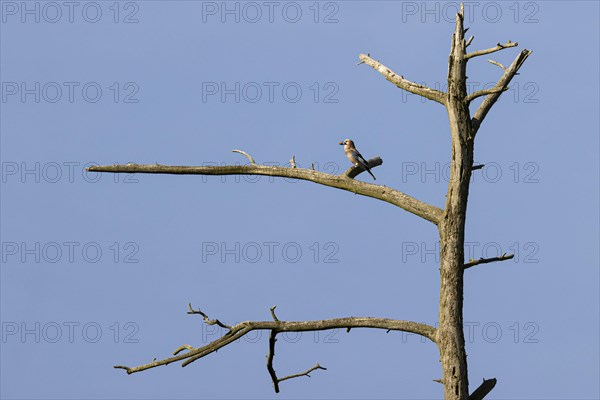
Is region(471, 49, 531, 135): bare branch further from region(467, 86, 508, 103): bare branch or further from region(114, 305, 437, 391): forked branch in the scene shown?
region(114, 305, 437, 391): forked branch

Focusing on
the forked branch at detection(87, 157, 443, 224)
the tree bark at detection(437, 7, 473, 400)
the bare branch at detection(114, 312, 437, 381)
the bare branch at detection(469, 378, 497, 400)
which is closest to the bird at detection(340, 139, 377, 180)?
the forked branch at detection(87, 157, 443, 224)

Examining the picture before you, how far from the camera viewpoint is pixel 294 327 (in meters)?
10.4

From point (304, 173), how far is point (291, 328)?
199 centimetres

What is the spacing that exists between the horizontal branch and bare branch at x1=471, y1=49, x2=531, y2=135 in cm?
237

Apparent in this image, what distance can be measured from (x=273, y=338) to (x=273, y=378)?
23.6 inches

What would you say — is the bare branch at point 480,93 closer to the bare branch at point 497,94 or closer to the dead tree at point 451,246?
the dead tree at point 451,246

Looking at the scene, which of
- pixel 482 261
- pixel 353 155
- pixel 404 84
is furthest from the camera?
pixel 353 155

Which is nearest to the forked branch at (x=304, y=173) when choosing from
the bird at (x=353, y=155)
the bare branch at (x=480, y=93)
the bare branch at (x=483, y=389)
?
the bird at (x=353, y=155)

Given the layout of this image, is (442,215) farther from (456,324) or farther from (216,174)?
(216,174)

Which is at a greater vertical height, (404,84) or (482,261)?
(404,84)

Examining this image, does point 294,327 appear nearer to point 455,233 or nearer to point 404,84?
point 455,233

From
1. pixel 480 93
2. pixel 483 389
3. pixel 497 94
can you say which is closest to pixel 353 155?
pixel 497 94

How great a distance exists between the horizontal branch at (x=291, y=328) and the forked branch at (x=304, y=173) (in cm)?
128

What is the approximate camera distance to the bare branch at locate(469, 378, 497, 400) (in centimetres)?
1023
